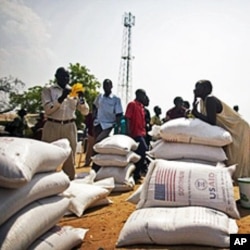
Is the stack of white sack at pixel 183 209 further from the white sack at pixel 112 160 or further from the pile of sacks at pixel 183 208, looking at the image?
the white sack at pixel 112 160

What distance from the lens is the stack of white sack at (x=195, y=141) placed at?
129 inches

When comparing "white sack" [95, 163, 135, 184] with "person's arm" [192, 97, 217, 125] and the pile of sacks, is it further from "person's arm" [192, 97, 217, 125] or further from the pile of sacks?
the pile of sacks

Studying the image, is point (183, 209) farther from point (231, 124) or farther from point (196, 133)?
point (231, 124)

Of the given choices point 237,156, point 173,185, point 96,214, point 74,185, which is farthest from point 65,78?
point 237,156

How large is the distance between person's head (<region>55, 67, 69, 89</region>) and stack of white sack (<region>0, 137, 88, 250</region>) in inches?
51.6

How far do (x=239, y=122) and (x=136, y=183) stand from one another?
1.29 m

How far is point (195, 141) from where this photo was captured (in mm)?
3312

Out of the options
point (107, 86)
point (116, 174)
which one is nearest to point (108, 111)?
point (107, 86)

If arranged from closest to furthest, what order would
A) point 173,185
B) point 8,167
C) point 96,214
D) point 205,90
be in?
point 8,167, point 173,185, point 96,214, point 205,90

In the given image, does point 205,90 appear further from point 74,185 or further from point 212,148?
point 74,185

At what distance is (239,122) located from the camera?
3.76m

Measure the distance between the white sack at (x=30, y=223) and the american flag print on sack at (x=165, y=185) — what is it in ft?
1.99

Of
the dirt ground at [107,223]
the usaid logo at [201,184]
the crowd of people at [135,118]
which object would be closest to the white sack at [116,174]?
the crowd of people at [135,118]

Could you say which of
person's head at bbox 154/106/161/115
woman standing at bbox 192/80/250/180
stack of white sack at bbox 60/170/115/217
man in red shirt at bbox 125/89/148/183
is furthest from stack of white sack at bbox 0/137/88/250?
person's head at bbox 154/106/161/115
